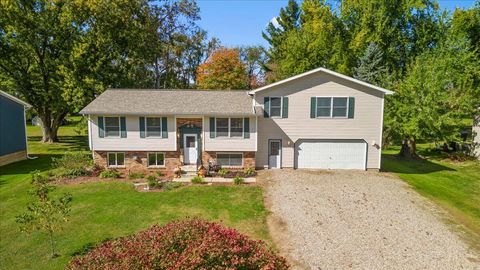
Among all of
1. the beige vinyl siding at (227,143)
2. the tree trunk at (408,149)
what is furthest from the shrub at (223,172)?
the tree trunk at (408,149)

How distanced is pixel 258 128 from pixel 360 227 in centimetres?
1002

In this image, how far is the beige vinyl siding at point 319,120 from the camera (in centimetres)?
1988

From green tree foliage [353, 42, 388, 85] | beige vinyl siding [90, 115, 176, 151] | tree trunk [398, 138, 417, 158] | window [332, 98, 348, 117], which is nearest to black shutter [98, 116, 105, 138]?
beige vinyl siding [90, 115, 176, 151]

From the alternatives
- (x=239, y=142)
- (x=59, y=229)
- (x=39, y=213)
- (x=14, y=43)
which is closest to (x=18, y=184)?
(x=59, y=229)

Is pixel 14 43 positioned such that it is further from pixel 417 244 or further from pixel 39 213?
pixel 417 244

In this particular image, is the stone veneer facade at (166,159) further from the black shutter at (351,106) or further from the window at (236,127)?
the black shutter at (351,106)

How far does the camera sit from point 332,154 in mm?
20531

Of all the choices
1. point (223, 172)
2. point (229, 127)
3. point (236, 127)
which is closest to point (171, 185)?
point (223, 172)

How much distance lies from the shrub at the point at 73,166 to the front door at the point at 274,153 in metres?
12.0

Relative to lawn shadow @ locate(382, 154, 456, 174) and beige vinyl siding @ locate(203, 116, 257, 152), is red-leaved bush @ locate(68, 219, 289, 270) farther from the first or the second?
lawn shadow @ locate(382, 154, 456, 174)

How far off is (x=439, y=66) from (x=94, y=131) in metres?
26.4

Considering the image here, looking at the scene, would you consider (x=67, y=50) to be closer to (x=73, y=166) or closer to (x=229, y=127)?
(x=73, y=166)

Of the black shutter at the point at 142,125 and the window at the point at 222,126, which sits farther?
the window at the point at 222,126

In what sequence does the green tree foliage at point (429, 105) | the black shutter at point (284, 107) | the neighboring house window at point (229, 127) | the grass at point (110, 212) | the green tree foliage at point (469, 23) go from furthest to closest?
the green tree foliage at point (469, 23) → the green tree foliage at point (429, 105) → the black shutter at point (284, 107) → the neighboring house window at point (229, 127) → the grass at point (110, 212)
